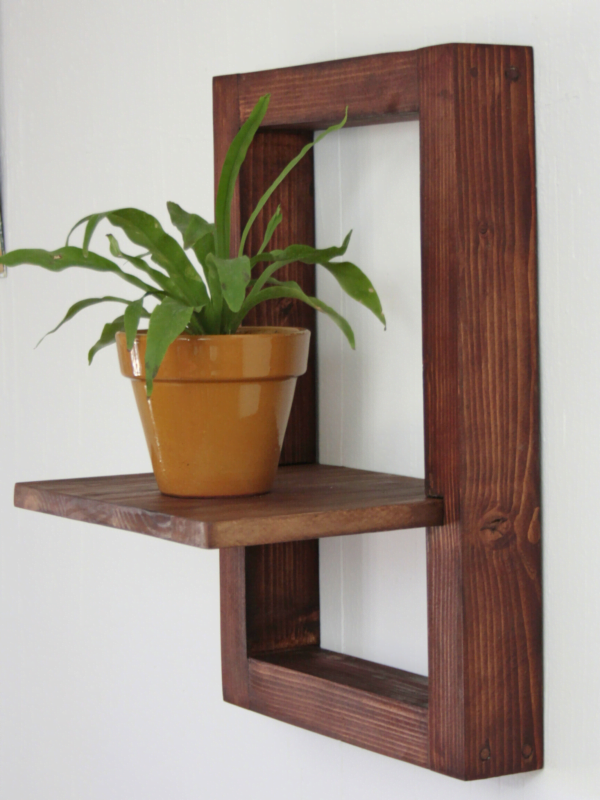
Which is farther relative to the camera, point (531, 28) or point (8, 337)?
point (8, 337)

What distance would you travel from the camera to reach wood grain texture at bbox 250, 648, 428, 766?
0.80 meters

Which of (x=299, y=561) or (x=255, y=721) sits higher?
(x=299, y=561)

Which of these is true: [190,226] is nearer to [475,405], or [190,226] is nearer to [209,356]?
[209,356]

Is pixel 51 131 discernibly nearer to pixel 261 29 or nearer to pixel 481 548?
pixel 261 29

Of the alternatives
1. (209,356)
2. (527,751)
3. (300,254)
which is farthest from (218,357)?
(527,751)

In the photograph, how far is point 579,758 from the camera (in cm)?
78

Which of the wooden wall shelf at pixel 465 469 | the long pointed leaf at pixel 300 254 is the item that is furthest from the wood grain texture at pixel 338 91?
the long pointed leaf at pixel 300 254

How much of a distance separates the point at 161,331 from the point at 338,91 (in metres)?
0.27

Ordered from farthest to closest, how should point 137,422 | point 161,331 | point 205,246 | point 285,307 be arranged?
point 137,422 → point 285,307 → point 205,246 → point 161,331

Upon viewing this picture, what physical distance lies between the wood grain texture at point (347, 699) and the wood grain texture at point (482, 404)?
0.03 metres

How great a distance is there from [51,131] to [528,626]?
91 cm

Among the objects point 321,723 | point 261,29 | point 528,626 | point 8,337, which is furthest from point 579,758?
point 8,337

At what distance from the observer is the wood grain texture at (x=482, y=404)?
754 mm

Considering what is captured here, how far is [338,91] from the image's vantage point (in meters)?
0.84
